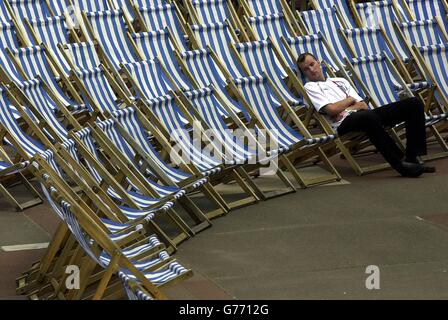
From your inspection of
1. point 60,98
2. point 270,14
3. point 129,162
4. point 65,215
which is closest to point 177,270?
point 65,215

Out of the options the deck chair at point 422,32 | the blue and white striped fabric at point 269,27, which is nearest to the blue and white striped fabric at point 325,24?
the blue and white striped fabric at point 269,27

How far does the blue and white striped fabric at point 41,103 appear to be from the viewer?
9.66 metres

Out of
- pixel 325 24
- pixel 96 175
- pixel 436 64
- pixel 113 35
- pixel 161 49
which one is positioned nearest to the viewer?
pixel 96 175

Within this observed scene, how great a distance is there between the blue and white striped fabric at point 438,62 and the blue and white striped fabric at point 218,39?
1.79 metres

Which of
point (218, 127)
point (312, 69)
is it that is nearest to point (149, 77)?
point (218, 127)

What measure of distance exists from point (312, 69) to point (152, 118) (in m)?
1.84

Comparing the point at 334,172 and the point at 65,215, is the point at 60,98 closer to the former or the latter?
the point at 334,172

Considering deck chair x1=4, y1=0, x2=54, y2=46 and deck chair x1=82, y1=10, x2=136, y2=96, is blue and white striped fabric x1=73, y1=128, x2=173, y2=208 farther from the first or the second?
deck chair x1=4, y1=0, x2=54, y2=46

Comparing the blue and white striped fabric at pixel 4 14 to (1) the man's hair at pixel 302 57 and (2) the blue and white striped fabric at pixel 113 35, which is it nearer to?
(2) the blue and white striped fabric at pixel 113 35

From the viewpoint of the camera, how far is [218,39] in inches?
469

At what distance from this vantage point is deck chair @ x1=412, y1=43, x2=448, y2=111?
36.4 ft

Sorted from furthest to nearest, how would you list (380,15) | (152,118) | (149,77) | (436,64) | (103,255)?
(380,15) < (436,64) < (149,77) < (152,118) < (103,255)

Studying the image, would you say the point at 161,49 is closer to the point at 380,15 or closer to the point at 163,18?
the point at 163,18

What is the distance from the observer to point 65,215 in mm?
6719
